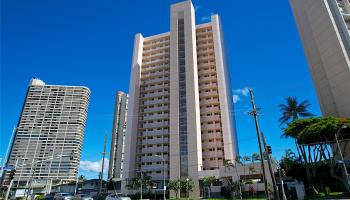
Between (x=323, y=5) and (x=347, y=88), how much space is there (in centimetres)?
2259

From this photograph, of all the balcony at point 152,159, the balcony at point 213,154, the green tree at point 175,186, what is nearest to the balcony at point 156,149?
the balcony at point 152,159

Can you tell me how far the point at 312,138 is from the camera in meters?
47.9

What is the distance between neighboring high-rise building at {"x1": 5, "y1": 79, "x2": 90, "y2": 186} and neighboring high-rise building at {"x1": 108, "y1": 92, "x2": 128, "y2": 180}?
715 inches

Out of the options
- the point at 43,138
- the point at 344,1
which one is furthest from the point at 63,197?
the point at 43,138

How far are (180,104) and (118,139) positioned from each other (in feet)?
218

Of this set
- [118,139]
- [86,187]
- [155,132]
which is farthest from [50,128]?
[155,132]

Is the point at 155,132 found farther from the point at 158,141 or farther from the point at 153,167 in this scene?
the point at 153,167

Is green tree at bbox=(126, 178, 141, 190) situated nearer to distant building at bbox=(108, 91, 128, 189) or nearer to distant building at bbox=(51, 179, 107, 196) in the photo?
distant building at bbox=(51, 179, 107, 196)

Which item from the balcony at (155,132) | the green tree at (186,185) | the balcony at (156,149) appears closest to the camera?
the green tree at (186,185)

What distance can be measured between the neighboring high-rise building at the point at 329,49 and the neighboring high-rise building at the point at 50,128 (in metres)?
92.0

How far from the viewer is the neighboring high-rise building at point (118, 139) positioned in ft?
442

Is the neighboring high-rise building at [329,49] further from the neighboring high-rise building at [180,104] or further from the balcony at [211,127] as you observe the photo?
the balcony at [211,127]

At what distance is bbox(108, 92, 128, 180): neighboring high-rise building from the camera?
442 ft

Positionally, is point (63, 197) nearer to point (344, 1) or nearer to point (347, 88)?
point (347, 88)
